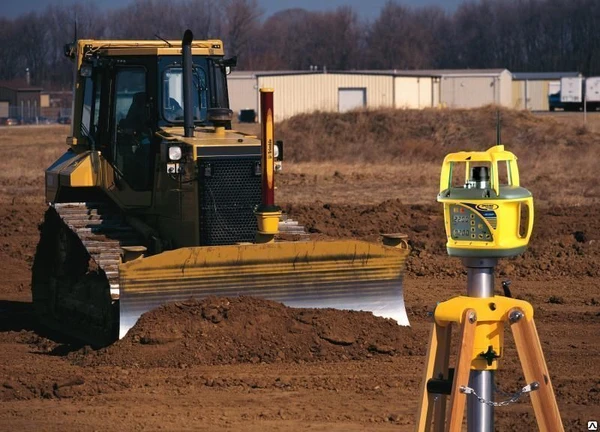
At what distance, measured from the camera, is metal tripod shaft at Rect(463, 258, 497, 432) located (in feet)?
13.9

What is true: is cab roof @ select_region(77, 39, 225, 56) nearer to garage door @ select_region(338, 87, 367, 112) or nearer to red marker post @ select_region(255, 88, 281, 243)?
red marker post @ select_region(255, 88, 281, 243)

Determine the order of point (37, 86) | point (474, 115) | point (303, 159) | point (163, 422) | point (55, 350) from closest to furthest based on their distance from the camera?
point (163, 422) → point (55, 350) → point (303, 159) → point (474, 115) → point (37, 86)

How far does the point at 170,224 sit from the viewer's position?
33.9ft

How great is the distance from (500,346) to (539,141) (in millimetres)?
30042

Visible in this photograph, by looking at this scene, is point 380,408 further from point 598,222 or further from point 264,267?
point 598,222

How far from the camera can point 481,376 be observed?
429cm

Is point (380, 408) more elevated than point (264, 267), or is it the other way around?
point (264, 267)

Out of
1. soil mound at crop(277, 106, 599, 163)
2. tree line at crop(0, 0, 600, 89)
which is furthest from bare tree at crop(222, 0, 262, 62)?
soil mound at crop(277, 106, 599, 163)

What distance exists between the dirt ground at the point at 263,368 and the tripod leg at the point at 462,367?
269 cm

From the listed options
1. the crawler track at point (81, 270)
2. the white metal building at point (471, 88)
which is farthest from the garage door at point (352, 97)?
the crawler track at point (81, 270)

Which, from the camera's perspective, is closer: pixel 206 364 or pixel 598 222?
pixel 206 364

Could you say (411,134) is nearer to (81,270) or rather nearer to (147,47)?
(147,47)

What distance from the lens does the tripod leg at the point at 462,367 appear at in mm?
4164

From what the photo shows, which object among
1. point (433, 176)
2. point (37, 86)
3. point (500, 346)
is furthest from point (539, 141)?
point (37, 86)
